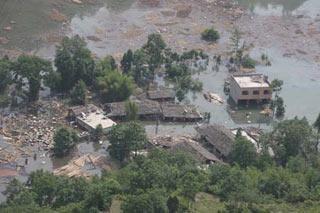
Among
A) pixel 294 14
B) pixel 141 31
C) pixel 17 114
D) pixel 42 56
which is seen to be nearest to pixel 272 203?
pixel 17 114

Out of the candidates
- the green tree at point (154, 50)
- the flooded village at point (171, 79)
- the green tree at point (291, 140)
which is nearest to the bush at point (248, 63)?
the flooded village at point (171, 79)

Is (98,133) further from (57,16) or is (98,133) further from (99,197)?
(57,16)

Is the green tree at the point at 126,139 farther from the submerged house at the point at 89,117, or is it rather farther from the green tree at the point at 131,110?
the green tree at the point at 131,110

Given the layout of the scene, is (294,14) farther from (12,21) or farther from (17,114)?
(17,114)

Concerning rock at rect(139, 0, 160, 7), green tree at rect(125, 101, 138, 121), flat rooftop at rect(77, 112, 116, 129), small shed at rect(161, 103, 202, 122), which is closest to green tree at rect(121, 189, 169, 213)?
flat rooftop at rect(77, 112, 116, 129)

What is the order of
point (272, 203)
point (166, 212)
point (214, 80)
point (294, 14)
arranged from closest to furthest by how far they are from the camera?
1. point (166, 212)
2. point (272, 203)
3. point (214, 80)
4. point (294, 14)

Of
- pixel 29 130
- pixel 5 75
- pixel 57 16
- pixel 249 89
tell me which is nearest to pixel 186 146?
pixel 29 130

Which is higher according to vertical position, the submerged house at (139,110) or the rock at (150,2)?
the rock at (150,2)
